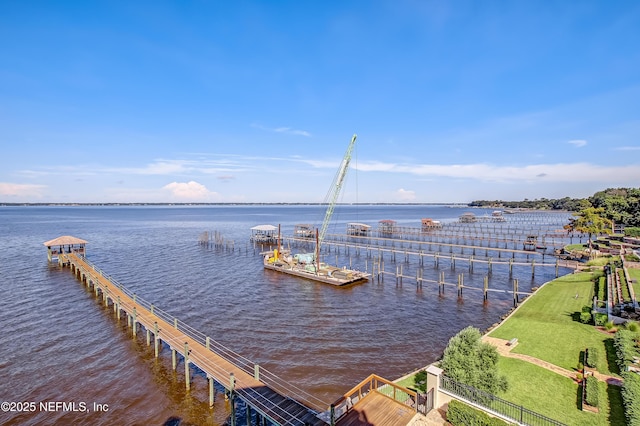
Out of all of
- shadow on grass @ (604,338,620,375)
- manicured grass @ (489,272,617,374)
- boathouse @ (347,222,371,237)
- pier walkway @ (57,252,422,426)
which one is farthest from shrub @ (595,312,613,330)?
boathouse @ (347,222,371,237)

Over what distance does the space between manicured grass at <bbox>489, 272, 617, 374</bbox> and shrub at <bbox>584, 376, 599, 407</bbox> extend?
2833 mm

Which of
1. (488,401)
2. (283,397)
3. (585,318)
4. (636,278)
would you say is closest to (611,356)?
(585,318)

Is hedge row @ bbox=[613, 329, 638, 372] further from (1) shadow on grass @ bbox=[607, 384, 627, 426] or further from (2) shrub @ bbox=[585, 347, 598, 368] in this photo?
(1) shadow on grass @ bbox=[607, 384, 627, 426]

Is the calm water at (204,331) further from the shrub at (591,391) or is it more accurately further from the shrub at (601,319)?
the shrub at (591,391)

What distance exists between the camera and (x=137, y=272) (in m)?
51.8

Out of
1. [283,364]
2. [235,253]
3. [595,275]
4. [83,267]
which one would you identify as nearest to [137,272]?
[83,267]

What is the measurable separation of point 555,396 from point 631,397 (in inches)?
114

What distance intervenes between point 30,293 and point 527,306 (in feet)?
187

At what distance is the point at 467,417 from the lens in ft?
43.0

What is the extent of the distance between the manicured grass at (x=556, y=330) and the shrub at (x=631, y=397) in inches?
93.1

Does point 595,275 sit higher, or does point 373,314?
point 595,275

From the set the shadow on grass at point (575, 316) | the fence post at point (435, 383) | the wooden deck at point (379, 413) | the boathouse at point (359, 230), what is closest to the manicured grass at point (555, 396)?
the fence post at point (435, 383)

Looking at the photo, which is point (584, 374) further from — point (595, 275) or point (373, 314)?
point (595, 275)

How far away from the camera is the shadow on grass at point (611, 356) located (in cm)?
1811
